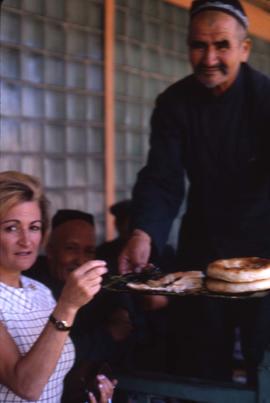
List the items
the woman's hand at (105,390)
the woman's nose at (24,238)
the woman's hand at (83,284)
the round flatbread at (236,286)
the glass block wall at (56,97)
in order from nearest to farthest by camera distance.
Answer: the woman's hand at (83,284)
the round flatbread at (236,286)
the woman's hand at (105,390)
the woman's nose at (24,238)
the glass block wall at (56,97)

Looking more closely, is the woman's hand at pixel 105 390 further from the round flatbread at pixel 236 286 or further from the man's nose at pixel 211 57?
the man's nose at pixel 211 57

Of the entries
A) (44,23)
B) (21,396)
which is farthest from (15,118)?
(21,396)

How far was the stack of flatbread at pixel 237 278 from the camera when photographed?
1.95 metres

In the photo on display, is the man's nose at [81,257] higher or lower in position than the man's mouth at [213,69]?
lower

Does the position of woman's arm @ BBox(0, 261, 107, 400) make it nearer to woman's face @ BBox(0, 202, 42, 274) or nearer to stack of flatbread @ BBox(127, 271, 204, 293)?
stack of flatbread @ BBox(127, 271, 204, 293)

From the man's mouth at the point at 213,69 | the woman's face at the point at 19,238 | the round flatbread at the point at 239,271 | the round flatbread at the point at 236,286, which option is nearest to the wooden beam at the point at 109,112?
the man's mouth at the point at 213,69

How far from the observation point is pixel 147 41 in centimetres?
494

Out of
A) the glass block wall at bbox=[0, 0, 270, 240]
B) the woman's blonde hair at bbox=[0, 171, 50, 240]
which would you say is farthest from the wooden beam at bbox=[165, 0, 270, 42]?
the woman's blonde hair at bbox=[0, 171, 50, 240]

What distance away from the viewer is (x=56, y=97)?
169 inches

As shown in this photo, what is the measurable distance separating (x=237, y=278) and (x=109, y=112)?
2.87 meters

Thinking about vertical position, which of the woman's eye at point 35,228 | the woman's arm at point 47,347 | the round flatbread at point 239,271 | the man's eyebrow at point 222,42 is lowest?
the woman's arm at point 47,347

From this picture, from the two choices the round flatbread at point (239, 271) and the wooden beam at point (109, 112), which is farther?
the wooden beam at point (109, 112)

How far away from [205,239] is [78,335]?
598 millimetres

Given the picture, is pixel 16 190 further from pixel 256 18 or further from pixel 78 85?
pixel 256 18
